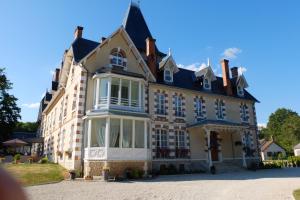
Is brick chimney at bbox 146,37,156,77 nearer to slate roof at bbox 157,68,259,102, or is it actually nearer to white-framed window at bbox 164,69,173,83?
slate roof at bbox 157,68,259,102

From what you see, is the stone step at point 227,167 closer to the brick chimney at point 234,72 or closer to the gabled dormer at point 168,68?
the gabled dormer at point 168,68

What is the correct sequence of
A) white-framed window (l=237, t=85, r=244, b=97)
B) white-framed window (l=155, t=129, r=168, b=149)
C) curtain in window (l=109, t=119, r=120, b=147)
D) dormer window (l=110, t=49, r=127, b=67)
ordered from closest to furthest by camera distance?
curtain in window (l=109, t=119, r=120, b=147)
dormer window (l=110, t=49, r=127, b=67)
white-framed window (l=155, t=129, r=168, b=149)
white-framed window (l=237, t=85, r=244, b=97)

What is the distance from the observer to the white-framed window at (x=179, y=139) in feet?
71.1

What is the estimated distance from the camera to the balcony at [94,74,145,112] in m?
17.9

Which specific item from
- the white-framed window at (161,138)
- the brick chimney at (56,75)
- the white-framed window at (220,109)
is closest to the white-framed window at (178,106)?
the white-framed window at (161,138)

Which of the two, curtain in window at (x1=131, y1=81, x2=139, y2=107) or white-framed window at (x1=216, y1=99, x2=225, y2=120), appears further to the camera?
white-framed window at (x1=216, y1=99, x2=225, y2=120)

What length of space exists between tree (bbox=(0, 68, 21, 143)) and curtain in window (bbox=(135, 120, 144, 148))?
26.9 meters

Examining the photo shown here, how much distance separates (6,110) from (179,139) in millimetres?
29308

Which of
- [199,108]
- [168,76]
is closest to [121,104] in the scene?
[168,76]

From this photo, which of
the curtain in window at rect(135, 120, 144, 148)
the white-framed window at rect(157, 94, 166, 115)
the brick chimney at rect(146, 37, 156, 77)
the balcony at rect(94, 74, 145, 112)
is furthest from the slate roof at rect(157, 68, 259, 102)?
the curtain in window at rect(135, 120, 144, 148)

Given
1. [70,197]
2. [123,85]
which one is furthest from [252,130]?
[70,197]

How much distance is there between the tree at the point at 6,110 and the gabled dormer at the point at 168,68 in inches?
1043

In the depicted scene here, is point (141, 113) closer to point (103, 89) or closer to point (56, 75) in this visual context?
point (103, 89)

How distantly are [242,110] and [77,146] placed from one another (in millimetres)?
17986
